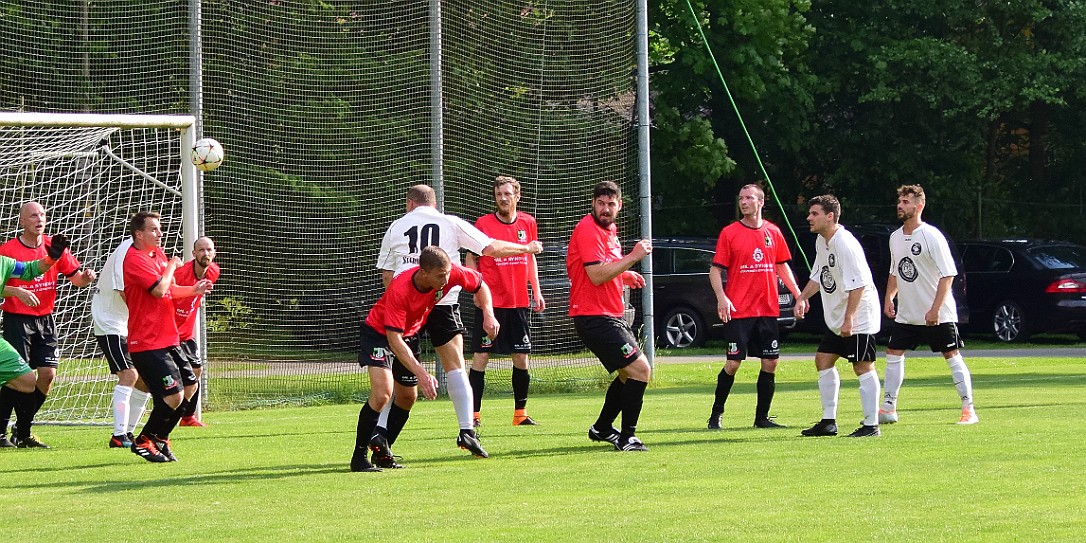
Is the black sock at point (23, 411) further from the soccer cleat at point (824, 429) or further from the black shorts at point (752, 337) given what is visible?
the soccer cleat at point (824, 429)

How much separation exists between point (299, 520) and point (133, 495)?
168 cm

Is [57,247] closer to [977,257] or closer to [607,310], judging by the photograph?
[607,310]

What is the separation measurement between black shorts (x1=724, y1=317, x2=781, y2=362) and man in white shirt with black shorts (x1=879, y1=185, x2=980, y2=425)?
0.98 meters

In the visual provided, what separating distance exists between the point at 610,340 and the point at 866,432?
2204 millimetres

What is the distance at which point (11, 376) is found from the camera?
1035 centimetres

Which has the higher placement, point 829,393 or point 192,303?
point 192,303

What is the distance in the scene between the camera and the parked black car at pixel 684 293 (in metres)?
24.6

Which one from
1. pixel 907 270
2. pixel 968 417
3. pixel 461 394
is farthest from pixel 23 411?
pixel 968 417

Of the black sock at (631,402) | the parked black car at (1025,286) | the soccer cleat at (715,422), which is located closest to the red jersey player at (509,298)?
the soccer cleat at (715,422)

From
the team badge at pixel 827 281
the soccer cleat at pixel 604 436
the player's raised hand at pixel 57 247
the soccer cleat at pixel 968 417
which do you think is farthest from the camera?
the soccer cleat at pixel 968 417

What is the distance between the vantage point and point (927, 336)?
12281 mm

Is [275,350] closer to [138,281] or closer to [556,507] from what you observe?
[138,281]

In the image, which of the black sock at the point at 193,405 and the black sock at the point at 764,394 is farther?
the black sock at the point at 193,405

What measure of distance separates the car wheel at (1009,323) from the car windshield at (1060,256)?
87 centimetres
